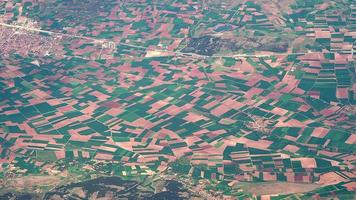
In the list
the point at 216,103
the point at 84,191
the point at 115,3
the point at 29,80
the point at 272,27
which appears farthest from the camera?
the point at 115,3

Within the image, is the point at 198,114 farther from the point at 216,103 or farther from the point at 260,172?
the point at 260,172

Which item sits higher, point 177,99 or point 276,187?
point 177,99

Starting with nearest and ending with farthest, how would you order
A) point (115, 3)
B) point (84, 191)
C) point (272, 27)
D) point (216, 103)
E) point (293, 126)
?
point (84, 191) < point (293, 126) < point (216, 103) < point (272, 27) < point (115, 3)

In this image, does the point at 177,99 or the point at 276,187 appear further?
the point at 177,99

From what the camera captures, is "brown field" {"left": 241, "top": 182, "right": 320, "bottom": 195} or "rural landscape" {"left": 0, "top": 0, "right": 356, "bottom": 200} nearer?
"brown field" {"left": 241, "top": 182, "right": 320, "bottom": 195}

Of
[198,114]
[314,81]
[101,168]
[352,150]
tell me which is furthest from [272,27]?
[101,168]
